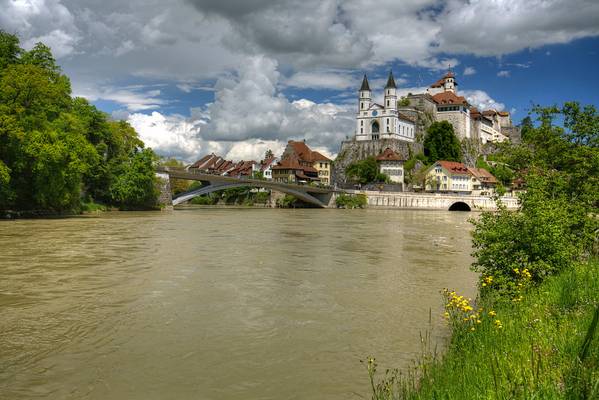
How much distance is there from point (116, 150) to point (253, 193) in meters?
51.2

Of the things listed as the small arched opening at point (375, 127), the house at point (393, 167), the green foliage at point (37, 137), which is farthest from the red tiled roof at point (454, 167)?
the green foliage at point (37, 137)

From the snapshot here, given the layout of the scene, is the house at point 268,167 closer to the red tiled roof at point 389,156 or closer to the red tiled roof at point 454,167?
the red tiled roof at point 389,156

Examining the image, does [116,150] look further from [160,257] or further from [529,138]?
[529,138]

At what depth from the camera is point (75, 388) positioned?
7.38 metres

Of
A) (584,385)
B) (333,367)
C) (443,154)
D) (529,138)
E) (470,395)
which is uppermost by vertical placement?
(443,154)

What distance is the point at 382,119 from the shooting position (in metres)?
129

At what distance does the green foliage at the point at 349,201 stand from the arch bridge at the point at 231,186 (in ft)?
6.45

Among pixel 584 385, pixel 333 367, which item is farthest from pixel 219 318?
pixel 584 385

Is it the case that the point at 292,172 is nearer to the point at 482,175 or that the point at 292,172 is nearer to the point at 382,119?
the point at 382,119

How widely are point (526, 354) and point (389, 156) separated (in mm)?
113543

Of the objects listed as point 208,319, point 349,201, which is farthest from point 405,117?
point 208,319

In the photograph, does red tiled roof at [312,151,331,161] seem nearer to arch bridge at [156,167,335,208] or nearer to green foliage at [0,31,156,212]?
arch bridge at [156,167,335,208]

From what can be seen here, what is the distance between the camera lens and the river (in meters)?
7.79

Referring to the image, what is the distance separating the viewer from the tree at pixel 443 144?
123000 mm
